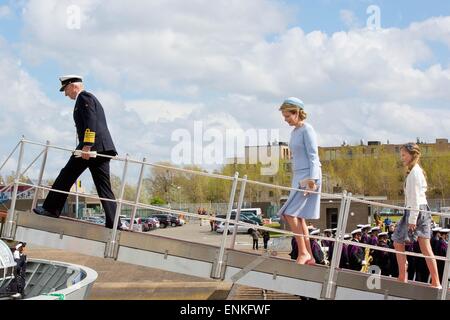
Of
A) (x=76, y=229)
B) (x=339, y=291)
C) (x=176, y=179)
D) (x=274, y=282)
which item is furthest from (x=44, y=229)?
(x=176, y=179)

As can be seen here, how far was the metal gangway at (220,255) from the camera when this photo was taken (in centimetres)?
760

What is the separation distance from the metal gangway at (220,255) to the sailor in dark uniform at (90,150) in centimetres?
26

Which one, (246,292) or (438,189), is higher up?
(438,189)

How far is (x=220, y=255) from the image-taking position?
789cm

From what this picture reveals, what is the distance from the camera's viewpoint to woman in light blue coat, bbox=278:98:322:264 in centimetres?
788

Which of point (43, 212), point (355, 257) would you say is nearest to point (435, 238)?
point (355, 257)

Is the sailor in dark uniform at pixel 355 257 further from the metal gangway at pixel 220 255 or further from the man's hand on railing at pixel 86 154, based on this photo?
the man's hand on railing at pixel 86 154

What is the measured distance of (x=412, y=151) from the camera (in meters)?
8.03

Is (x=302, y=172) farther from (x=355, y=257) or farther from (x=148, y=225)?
(x=148, y=225)

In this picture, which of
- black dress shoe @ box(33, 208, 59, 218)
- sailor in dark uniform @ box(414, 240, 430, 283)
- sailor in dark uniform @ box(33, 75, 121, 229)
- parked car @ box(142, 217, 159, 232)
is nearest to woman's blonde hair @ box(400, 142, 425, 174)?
sailor in dark uniform @ box(33, 75, 121, 229)

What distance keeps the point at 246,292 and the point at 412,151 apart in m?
15.2

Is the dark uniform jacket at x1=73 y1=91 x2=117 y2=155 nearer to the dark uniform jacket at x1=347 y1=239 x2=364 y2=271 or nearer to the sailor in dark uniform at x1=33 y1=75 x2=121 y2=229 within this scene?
the sailor in dark uniform at x1=33 y1=75 x2=121 y2=229

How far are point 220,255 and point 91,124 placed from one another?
2294 mm
